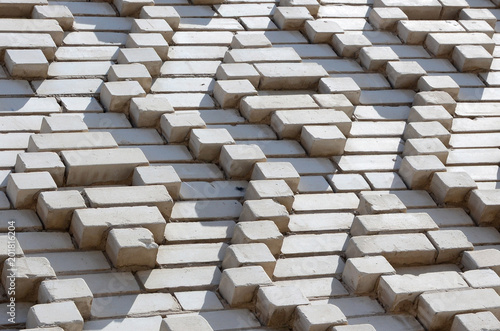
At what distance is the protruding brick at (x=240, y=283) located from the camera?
359 cm

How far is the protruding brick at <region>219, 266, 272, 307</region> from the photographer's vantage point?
359cm

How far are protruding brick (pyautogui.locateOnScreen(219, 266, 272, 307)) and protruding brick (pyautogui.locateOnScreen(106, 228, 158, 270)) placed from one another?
0.27 m

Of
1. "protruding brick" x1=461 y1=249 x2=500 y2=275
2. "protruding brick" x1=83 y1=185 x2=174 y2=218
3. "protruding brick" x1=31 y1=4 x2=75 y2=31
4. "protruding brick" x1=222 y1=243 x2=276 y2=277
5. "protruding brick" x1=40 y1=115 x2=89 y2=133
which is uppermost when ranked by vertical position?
"protruding brick" x1=31 y1=4 x2=75 y2=31

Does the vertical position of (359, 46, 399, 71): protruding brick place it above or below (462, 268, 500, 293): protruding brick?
above

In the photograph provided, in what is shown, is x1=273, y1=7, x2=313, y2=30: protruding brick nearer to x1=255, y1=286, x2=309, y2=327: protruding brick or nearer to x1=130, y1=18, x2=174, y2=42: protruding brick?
x1=130, y1=18, x2=174, y2=42: protruding brick

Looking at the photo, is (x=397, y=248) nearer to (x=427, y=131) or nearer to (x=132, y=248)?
(x=427, y=131)

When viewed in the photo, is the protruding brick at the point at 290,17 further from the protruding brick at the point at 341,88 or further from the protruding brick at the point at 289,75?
the protruding brick at the point at 341,88

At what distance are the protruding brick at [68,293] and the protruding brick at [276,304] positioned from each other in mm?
589

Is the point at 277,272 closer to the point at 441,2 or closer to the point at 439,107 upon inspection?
the point at 439,107

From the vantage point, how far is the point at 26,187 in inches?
147

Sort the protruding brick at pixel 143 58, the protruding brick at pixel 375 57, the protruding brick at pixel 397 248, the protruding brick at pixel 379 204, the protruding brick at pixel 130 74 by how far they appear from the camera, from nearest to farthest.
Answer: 1. the protruding brick at pixel 397 248
2. the protruding brick at pixel 379 204
3. the protruding brick at pixel 130 74
4. the protruding brick at pixel 143 58
5. the protruding brick at pixel 375 57

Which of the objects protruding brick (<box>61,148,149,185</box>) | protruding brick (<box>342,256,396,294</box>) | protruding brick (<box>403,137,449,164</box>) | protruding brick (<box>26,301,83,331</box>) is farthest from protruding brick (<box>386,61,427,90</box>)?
protruding brick (<box>26,301,83,331</box>)

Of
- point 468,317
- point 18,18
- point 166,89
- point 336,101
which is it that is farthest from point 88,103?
point 468,317

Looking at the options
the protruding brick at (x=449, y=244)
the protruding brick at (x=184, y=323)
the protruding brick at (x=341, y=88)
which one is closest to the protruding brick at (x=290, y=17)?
the protruding brick at (x=341, y=88)
